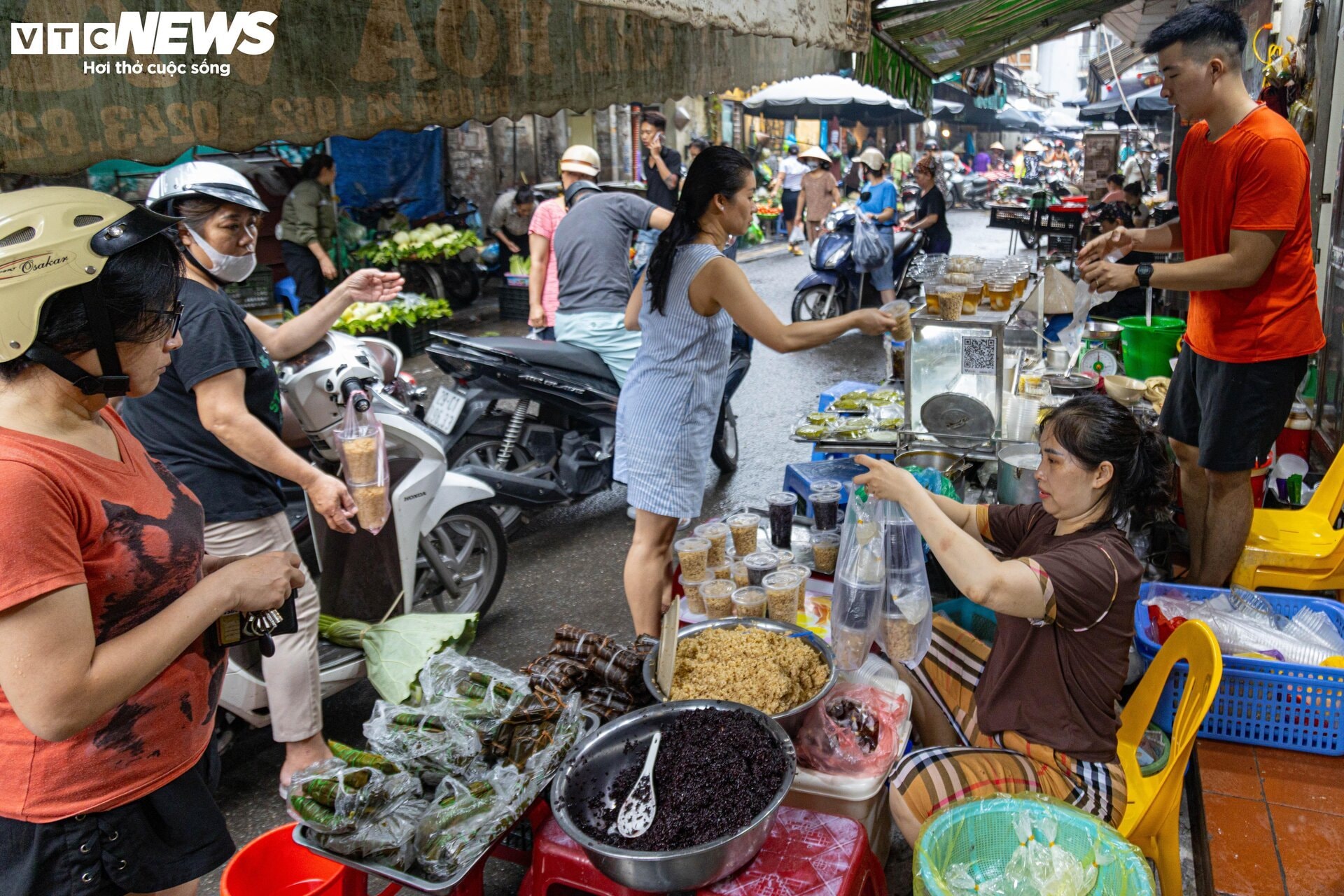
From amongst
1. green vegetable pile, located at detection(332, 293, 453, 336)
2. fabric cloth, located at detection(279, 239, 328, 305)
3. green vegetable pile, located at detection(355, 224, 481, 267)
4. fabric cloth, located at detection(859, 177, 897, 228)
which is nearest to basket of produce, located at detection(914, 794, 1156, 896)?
green vegetable pile, located at detection(332, 293, 453, 336)

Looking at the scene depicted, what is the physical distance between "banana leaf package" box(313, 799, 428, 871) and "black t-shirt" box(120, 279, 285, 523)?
127 centimetres

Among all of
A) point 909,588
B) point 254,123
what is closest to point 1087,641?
point 909,588

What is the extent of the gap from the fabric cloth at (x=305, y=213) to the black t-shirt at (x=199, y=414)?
21.6ft

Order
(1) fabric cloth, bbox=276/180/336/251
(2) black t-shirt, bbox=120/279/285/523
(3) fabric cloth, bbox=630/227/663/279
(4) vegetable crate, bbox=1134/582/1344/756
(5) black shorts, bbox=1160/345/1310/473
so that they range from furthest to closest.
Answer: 1. (1) fabric cloth, bbox=276/180/336/251
2. (3) fabric cloth, bbox=630/227/663/279
3. (5) black shorts, bbox=1160/345/1310/473
4. (4) vegetable crate, bbox=1134/582/1344/756
5. (2) black t-shirt, bbox=120/279/285/523

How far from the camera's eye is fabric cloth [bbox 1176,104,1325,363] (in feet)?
10.1

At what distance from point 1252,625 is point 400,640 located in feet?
10.4

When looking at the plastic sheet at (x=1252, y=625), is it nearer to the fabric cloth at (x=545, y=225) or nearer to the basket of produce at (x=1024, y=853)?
the basket of produce at (x=1024, y=853)

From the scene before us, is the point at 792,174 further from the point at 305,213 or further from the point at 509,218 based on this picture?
the point at 305,213

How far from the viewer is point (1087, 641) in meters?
2.29

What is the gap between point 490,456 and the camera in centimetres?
514

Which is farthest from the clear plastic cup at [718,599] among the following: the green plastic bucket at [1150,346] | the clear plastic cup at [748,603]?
the green plastic bucket at [1150,346]

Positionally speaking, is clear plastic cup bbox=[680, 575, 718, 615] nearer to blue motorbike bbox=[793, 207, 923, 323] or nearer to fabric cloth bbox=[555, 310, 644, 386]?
fabric cloth bbox=[555, 310, 644, 386]

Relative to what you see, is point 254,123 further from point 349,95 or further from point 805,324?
point 805,324

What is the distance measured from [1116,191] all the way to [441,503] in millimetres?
11916
